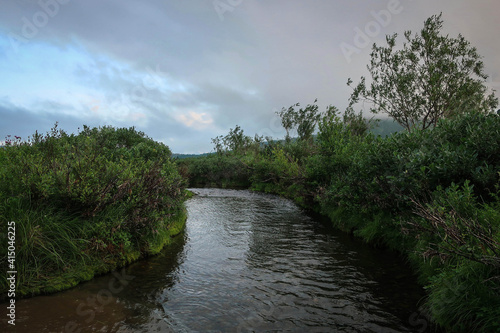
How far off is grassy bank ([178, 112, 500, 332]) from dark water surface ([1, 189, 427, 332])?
33.6 inches

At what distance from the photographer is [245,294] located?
6.89m

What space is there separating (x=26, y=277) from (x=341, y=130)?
17.9 meters

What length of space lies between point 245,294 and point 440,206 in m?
4.73

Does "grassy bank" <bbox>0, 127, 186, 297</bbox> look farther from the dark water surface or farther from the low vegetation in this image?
the low vegetation

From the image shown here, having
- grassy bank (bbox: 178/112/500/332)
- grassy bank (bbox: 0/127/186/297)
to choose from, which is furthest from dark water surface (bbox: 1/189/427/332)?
grassy bank (bbox: 178/112/500/332)

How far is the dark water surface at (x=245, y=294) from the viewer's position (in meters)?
5.52

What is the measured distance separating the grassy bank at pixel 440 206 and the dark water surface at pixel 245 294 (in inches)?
33.6

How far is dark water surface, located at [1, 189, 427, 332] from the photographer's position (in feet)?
18.1

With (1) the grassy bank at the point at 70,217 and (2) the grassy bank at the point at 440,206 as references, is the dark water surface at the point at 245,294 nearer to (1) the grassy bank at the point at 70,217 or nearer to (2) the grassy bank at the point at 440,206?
(1) the grassy bank at the point at 70,217

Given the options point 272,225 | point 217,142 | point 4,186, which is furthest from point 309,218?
point 217,142

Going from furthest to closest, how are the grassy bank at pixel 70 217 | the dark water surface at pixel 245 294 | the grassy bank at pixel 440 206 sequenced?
the grassy bank at pixel 70 217 → the dark water surface at pixel 245 294 → the grassy bank at pixel 440 206

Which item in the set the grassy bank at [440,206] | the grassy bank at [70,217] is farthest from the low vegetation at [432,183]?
the grassy bank at [70,217]

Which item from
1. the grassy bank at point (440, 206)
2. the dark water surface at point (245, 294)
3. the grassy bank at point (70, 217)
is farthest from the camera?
the grassy bank at point (70, 217)

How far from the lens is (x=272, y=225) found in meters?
14.7
